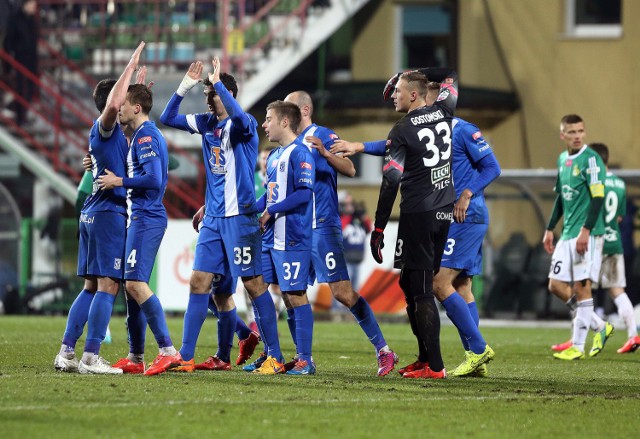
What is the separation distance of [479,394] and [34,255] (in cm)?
1577

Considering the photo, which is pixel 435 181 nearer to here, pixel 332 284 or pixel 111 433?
pixel 332 284

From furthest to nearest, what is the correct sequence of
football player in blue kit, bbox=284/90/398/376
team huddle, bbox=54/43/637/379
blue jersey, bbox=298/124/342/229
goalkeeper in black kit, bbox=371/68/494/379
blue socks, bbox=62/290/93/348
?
blue jersey, bbox=298/124/342/229, football player in blue kit, bbox=284/90/398/376, blue socks, bbox=62/290/93/348, team huddle, bbox=54/43/637/379, goalkeeper in black kit, bbox=371/68/494/379

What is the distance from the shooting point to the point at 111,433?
21.3 ft

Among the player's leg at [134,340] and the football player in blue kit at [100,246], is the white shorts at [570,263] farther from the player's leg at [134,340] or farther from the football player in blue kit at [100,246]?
the football player in blue kit at [100,246]

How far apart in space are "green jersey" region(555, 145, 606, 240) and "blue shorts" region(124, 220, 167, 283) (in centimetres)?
483

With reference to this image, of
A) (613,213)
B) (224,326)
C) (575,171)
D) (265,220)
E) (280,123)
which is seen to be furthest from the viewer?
(613,213)

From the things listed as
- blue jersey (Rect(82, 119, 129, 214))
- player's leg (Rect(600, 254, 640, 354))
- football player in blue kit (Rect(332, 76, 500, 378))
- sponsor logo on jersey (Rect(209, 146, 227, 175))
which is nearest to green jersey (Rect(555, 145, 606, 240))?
player's leg (Rect(600, 254, 640, 354))

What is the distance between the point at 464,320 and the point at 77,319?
280cm

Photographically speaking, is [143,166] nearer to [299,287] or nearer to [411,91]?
[299,287]

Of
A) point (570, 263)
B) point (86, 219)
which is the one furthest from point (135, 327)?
point (570, 263)

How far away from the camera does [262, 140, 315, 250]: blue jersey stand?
981cm

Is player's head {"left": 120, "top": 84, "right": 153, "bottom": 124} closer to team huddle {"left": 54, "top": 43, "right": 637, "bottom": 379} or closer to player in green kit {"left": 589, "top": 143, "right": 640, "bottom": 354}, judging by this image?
team huddle {"left": 54, "top": 43, "right": 637, "bottom": 379}

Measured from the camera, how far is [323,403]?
25.7 ft

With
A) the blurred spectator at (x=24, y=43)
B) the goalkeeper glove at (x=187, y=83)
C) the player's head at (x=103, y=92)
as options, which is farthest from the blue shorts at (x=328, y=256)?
the blurred spectator at (x=24, y=43)
